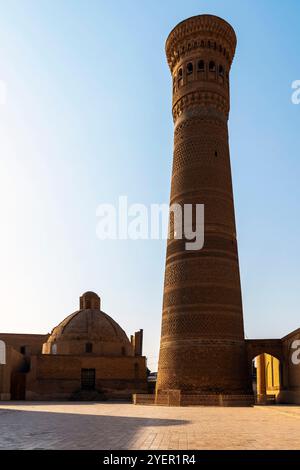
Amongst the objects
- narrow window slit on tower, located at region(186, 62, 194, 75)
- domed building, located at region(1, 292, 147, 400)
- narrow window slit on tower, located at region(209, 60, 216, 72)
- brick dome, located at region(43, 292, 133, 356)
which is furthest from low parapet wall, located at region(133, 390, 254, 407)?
narrow window slit on tower, located at region(209, 60, 216, 72)

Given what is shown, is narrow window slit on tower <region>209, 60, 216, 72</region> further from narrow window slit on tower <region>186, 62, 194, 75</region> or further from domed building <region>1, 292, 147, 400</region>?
domed building <region>1, 292, 147, 400</region>

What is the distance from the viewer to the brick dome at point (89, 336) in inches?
1459

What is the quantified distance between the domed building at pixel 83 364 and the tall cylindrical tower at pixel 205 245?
10.8 meters

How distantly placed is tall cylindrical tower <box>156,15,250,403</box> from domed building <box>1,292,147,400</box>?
1076 centimetres

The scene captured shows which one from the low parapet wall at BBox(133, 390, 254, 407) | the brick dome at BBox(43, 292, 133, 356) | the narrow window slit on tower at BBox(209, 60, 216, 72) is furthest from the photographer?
the brick dome at BBox(43, 292, 133, 356)

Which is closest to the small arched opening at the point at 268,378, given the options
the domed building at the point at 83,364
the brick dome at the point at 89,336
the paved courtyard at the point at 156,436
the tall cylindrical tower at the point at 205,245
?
the tall cylindrical tower at the point at 205,245

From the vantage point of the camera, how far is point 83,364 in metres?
34.8

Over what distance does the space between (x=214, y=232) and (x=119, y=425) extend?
13129 mm

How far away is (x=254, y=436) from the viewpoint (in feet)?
33.4

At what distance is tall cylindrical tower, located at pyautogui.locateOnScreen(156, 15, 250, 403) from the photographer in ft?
76.7

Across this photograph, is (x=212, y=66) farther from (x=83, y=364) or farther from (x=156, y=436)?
(x=156, y=436)
